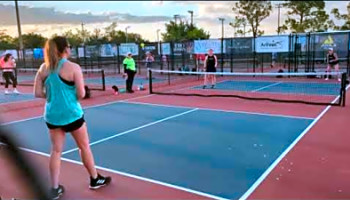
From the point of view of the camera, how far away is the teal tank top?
3.74 meters

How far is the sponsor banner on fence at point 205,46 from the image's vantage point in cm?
2038

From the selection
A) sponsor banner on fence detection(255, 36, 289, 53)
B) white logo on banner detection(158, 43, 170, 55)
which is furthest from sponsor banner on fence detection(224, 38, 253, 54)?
white logo on banner detection(158, 43, 170, 55)

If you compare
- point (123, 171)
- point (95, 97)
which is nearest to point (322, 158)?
point (123, 171)

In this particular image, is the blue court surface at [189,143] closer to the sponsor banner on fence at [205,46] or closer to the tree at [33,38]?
the tree at [33,38]

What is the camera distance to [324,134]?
22.2ft

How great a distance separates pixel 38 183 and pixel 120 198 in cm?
286

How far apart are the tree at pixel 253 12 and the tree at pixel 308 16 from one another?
181 inches

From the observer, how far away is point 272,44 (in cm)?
1883

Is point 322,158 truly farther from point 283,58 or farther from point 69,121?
point 283,58

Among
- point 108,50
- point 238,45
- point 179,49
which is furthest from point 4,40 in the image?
point 108,50

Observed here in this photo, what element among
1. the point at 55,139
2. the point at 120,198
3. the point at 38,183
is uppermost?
the point at 38,183

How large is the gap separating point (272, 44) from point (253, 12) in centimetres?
2371

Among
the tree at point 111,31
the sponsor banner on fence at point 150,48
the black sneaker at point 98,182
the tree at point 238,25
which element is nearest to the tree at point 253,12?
the tree at point 238,25

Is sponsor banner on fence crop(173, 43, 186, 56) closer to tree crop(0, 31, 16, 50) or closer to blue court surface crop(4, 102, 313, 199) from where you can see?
blue court surface crop(4, 102, 313, 199)
